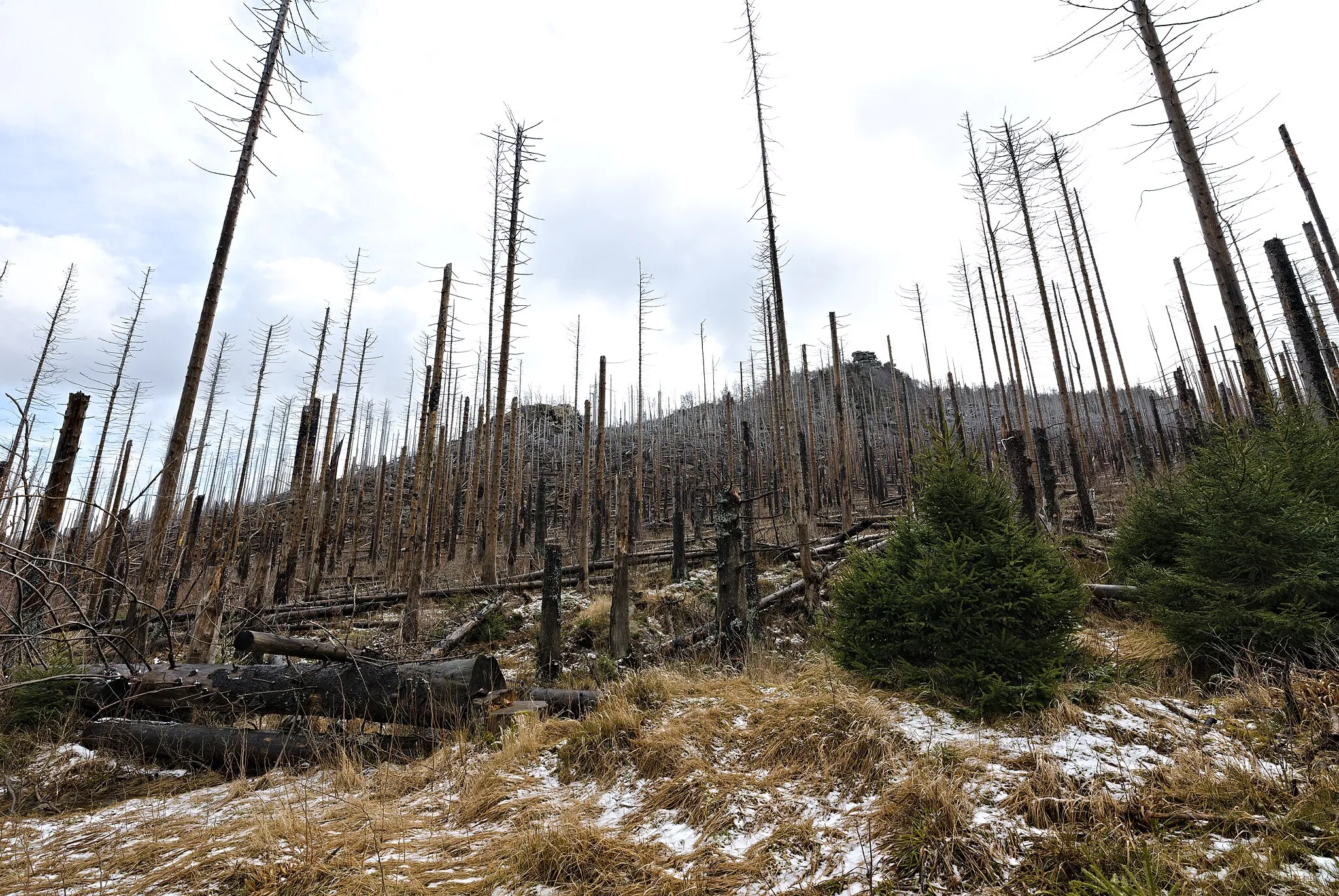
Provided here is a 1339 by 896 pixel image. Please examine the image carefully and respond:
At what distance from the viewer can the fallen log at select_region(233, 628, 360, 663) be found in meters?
4.14

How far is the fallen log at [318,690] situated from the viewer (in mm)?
4609

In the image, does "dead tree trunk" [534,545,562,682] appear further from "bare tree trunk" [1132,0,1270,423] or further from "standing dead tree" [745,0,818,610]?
"bare tree trunk" [1132,0,1270,423]

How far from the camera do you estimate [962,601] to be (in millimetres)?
4047

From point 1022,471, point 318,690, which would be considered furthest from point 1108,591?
point 318,690

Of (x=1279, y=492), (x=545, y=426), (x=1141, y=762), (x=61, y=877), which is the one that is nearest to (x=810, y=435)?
(x=1279, y=492)

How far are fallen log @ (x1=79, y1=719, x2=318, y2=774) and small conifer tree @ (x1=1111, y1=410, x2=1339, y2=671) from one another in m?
7.65

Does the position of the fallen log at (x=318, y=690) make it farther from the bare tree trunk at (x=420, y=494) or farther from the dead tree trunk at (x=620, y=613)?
the bare tree trunk at (x=420, y=494)

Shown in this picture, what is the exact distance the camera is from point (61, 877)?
2.58 metres

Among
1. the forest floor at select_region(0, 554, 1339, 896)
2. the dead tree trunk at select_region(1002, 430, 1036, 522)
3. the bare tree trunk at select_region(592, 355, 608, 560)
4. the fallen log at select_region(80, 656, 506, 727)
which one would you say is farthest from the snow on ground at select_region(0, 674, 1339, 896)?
the bare tree trunk at select_region(592, 355, 608, 560)

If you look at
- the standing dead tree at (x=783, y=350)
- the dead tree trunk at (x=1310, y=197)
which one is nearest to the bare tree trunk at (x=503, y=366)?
the standing dead tree at (x=783, y=350)

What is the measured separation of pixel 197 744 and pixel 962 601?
6499mm

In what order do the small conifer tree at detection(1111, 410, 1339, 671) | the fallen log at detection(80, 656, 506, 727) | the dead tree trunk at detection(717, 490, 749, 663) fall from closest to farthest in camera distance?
the small conifer tree at detection(1111, 410, 1339, 671), the fallen log at detection(80, 656, 506, 727), the dead tree trunk at detection(717, 490, 749, 663)

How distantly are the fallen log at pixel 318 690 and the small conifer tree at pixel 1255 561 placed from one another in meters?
6.43

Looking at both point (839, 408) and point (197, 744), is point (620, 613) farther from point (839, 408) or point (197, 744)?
point (839, 408)
